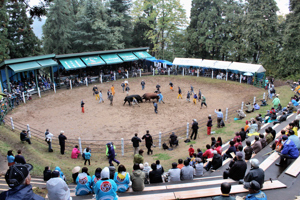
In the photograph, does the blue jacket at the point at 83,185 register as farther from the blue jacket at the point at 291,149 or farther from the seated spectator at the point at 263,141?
the seated spectator at the point at 263,141

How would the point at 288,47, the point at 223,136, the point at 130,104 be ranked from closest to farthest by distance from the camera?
the point at 223,136
the point at 130,104
the point at 288,47

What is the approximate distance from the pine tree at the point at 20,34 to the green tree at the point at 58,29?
212 inches

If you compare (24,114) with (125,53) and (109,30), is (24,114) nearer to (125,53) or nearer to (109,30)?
(125,53)

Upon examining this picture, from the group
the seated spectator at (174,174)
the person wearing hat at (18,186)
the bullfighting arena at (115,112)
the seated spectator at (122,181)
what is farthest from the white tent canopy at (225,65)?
the person wearing hat at (18,186)

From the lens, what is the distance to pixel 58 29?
123 ft

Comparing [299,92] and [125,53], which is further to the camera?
[125,53]

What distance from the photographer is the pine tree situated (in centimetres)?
3044

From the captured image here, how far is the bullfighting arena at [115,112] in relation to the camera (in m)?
17.3

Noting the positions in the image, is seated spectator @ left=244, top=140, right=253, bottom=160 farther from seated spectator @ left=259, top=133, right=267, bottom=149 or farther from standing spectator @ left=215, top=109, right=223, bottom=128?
standing spectator @ left=215, top=109, right=223, bottom=128

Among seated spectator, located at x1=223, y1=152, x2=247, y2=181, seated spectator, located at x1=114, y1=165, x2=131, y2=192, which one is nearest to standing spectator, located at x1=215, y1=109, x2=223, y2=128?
seated spectator, located at x1=223, y1=152, x2=247, y2=181

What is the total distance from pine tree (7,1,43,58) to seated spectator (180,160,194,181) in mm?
30978

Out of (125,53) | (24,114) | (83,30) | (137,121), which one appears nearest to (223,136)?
(137,121)

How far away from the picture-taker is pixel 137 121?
18766mm

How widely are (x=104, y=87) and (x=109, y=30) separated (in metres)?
13.9
